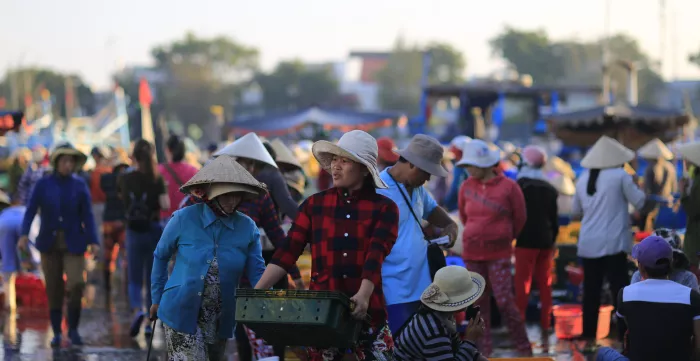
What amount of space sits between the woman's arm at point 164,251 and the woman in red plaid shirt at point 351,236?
0.78m

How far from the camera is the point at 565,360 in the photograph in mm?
9945

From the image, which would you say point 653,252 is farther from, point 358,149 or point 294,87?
point 294,87

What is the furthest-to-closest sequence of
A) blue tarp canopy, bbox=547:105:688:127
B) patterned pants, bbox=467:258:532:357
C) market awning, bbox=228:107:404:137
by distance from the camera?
1. market awning, bbox=228:107:404:137
2. blue tarp canopy, bbox=547:105:688:127
3. patterned pants, bbox=467:258:532:357

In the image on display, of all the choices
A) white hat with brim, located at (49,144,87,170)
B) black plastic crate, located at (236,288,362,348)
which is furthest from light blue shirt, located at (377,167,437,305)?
white hat with brim, located at (49,144,87,170)

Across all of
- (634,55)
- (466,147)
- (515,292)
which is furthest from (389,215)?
(634,55)

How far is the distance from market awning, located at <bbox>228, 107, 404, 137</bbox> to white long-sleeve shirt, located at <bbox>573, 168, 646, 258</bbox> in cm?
1705

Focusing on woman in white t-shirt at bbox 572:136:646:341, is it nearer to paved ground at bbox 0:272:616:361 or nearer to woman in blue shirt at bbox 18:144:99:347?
paved ground at bbox 0:272:616:361

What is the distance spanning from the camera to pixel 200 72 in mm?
121500

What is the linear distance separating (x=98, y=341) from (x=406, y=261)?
4692mm

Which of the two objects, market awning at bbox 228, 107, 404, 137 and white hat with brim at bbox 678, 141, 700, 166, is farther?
market awning at bbox 228, 107, 404, 137

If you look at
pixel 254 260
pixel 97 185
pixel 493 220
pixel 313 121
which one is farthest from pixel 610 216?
pixel 313 121

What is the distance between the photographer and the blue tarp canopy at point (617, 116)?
23125 millimetres

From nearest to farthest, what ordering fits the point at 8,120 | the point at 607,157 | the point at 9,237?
the point at 607,157, the point at 9,237, the point at 8,120

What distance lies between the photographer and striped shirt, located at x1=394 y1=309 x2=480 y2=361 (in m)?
6.42
